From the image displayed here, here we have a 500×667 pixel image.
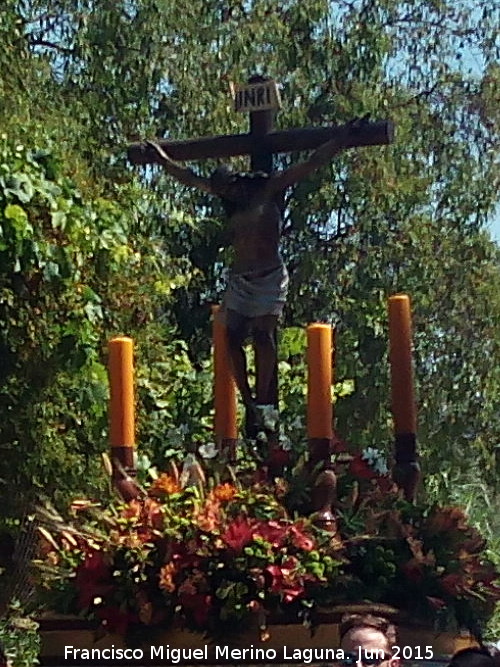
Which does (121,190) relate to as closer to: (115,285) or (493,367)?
(115,285)

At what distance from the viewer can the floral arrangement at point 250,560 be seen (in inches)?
113

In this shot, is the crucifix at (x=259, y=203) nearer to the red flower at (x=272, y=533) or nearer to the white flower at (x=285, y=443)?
the white flower at (x=285, y=443)

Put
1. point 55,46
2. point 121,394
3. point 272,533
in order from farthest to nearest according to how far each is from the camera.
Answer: point 55,46
point 121,394
point 272,533

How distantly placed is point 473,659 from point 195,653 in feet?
1.71

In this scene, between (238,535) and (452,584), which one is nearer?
(238,535)

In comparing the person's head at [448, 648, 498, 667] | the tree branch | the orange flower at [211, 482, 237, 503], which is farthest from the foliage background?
the person's head at [448, 648, 498, 667]

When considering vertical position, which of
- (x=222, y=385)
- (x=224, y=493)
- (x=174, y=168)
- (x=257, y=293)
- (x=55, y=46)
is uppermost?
(x=55, y=46)

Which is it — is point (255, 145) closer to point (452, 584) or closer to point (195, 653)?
point (452, 584)

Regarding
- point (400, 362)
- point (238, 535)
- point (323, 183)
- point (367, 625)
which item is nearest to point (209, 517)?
point (238, 535)

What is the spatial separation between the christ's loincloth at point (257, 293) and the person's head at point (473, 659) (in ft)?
3.69

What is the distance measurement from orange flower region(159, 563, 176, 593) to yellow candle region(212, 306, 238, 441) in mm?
828

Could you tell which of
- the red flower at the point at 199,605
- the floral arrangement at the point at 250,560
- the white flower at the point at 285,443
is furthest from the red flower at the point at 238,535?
the white flower at the point at 285,443

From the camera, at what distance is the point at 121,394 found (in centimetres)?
338

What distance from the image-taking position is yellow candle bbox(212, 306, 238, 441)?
3.74 metres
